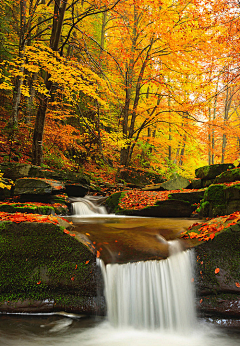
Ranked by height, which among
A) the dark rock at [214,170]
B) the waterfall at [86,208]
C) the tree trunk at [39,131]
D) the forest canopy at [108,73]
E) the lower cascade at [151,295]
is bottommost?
the lower cascade at [151,295]

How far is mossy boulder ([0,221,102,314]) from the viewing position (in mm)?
3410

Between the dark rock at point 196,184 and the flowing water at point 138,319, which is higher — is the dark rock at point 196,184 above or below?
above

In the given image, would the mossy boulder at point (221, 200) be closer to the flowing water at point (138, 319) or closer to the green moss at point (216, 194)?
the green moss at point (216, 194)

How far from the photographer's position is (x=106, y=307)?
11.3 ft

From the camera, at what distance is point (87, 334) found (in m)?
3.02

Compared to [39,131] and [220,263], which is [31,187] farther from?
[220,263]

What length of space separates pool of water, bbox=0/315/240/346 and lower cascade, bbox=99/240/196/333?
15 centimetres

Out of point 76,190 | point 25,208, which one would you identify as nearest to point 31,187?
point 25,208

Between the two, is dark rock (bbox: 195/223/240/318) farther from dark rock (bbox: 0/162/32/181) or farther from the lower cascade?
dark rock (bbox: 0/162/32/181)

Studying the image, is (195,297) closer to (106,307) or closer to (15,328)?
(106,307)

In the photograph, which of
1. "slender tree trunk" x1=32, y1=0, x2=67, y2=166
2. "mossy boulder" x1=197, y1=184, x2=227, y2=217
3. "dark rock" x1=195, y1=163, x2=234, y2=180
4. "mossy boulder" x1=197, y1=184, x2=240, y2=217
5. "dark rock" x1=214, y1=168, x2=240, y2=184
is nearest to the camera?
"mossy boulder" x1=197, y1=184, x2=240, y2=217

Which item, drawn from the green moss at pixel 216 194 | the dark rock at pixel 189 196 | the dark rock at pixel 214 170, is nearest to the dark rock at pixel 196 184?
the dark rock at pixel 214 170

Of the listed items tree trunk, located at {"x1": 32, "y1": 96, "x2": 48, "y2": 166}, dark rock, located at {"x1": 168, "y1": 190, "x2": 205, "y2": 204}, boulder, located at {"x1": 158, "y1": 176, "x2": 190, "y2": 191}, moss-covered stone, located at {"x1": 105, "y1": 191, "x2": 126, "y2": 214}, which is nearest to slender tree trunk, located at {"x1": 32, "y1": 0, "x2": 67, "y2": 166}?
tree trunk, located at {"x1": 32, "y1": 96, "x2": 48, "y2": 166}

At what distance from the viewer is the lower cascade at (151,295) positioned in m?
3.40
